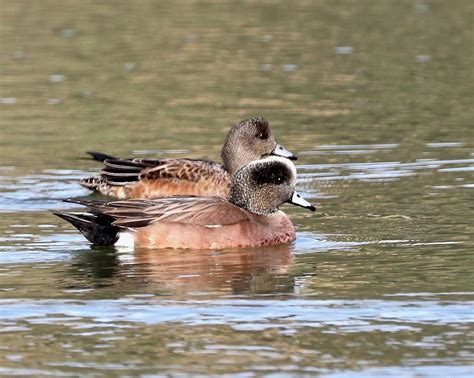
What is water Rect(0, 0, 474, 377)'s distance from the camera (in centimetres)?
822

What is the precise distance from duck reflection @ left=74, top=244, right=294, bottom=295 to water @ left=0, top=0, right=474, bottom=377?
0.08 feet

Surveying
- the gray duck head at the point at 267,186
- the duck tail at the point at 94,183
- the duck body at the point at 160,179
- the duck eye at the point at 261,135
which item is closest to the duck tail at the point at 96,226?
the gray duck head at the point at 267,186

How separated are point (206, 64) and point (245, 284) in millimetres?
12290

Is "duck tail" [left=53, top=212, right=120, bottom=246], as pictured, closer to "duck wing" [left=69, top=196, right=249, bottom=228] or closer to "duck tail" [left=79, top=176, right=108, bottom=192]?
"duck wing" [left=69, top=196, right=249, bottom=228]

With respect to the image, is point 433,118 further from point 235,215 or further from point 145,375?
point 145,375

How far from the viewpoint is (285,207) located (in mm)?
13594

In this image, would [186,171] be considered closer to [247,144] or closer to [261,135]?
[247,144]

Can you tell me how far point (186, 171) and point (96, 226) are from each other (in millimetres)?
2080

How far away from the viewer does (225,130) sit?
54.7 feet

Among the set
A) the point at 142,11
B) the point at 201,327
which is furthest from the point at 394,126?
the point at 142,11

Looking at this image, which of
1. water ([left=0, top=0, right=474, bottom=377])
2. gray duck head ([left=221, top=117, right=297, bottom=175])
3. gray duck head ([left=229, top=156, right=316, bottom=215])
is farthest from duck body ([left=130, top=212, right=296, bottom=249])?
gray duck head ([left=221, top=117, right=297, bottom=175])

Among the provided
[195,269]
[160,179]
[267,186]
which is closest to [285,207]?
[160,179]

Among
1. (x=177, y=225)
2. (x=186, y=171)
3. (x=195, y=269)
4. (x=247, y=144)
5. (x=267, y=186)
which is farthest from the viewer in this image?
(x=247, y=144)

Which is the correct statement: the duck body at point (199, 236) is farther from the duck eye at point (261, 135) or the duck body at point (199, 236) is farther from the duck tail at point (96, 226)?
the duck eye at point (261, 135)
